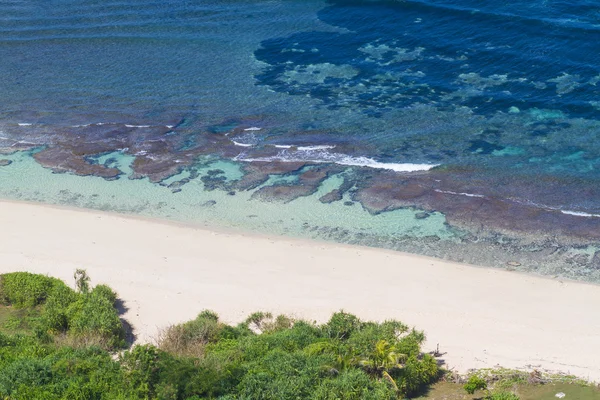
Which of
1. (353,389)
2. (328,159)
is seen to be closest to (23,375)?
(353,389)

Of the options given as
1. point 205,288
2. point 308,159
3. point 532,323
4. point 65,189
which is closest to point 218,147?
point 308,159

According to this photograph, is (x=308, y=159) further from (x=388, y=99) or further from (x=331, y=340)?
(x=331, y=340)

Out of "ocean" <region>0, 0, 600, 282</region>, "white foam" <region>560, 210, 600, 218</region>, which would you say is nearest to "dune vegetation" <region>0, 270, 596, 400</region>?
"ocean" <region>0, 0, 600, 282</region>

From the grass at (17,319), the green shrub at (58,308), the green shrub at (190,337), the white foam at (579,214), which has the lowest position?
the white foam at (579,214)

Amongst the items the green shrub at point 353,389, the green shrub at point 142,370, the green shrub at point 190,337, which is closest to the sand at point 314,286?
the green shrub at point 190,337

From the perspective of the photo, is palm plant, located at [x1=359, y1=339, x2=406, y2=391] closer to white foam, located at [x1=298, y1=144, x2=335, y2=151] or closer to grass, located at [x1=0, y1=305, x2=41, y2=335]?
grass, located at [x1=0, y1=305, x2=41, y2=335]

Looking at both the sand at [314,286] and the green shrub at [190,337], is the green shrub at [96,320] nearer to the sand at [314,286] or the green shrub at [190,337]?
the sand at [314,286]
